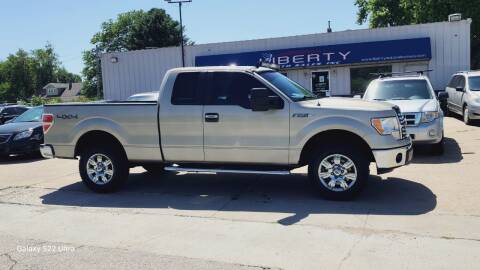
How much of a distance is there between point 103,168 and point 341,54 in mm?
17608

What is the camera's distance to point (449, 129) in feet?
46.9

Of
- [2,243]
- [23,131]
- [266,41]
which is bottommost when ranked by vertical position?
[2,243]

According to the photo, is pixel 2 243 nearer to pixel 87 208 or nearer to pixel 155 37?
pixel 87 208

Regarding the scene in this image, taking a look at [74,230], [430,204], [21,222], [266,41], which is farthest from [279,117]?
[266,41]

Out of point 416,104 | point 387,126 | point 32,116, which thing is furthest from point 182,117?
point 32,116

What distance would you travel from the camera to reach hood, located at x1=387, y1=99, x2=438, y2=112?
966 cm

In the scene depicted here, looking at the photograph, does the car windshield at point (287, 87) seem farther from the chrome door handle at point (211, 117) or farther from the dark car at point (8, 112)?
the dark car at point (8, 112)

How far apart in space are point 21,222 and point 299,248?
12.9ft

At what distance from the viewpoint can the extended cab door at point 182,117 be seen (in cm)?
730

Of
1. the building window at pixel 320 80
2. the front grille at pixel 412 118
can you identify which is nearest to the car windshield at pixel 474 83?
the front grille at pixel 412 118

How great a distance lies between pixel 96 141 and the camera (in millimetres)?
8031

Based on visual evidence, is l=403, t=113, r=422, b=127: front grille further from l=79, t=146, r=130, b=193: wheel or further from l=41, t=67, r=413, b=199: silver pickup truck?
l=79, t=146, r=130, b=193: wheel

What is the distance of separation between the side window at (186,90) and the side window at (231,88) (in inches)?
9.1

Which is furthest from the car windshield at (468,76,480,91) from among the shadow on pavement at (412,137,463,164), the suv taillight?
the suv taillight
